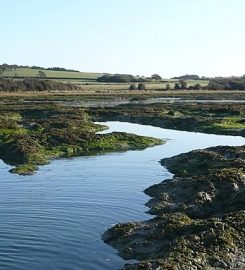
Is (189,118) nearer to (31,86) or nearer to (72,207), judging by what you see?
(72,207)

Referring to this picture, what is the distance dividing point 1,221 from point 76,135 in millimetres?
27832

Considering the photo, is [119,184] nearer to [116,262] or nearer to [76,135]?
[116,262]

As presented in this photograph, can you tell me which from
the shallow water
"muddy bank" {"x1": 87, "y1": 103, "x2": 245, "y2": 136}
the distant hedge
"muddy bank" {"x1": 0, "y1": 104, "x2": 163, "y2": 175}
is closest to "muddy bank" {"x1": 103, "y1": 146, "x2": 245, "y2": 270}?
the shallow water

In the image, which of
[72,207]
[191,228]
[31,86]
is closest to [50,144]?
[72,207]

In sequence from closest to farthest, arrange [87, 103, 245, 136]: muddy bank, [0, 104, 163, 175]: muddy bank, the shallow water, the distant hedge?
the shallow water, [0, 104, 163, 175]: muddy bank, [87, 103, 245, 136]: muddy bank, the distant hedge

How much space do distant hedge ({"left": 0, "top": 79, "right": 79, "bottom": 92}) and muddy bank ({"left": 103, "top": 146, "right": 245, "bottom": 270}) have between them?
14749 centimetres

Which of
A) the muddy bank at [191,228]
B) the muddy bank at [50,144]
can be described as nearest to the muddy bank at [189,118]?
the muddy bank at [50,144]

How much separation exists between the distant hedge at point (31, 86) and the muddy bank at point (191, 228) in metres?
147

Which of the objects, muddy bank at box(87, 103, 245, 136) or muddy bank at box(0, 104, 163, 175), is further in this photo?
muddy bank at box(87, 103, 245, 136)

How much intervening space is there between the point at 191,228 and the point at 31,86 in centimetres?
16550

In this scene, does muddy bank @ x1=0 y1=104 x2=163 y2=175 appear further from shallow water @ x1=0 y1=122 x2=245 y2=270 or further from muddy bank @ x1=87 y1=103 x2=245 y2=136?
muddy bank @ x1=87 y1=103 x2=245 y2=136

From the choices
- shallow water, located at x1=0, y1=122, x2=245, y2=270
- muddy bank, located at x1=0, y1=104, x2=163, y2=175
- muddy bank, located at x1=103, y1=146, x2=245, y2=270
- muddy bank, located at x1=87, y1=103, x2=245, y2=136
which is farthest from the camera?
muddy bank, located at x1=87, y1=103, x2=245, y2=136

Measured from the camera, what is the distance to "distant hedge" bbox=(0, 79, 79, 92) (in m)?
171

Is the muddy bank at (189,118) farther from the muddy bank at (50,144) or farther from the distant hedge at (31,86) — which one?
the distant hedge at (31,86)
